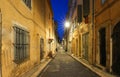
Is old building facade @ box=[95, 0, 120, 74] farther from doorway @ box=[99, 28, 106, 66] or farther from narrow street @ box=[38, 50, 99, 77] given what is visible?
narrow street @ box=[38, 50, 99, 77]

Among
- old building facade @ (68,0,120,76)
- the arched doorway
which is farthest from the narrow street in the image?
the arched doorway

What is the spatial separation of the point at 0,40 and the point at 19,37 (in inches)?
147

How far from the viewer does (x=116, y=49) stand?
11.7m

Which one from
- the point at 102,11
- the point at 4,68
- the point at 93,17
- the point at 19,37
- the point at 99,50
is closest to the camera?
the point at 4,68

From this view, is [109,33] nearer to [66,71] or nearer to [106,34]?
[106,34]

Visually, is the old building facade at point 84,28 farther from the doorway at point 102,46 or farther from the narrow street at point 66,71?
the doorway at point 102,46

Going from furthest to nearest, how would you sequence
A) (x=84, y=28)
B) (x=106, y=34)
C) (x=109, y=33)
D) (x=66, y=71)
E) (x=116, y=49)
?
(x=84, y=28)
(x=66, y=71)
(x=106, y=34)
(x=109, y=33)
(x=116, y=49)

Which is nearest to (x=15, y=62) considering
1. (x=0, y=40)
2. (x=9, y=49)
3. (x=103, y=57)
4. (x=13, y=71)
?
(x=13, y=71)

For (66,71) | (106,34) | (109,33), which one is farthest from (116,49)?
(66,71)

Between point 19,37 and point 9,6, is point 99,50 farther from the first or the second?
point 9,6

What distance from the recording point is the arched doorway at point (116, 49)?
1140cm

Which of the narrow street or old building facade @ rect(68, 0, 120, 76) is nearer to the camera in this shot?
old building facade @ rect(68, 0, 120, 76)

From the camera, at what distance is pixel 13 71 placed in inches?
368

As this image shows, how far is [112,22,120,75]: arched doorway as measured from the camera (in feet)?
37.4
